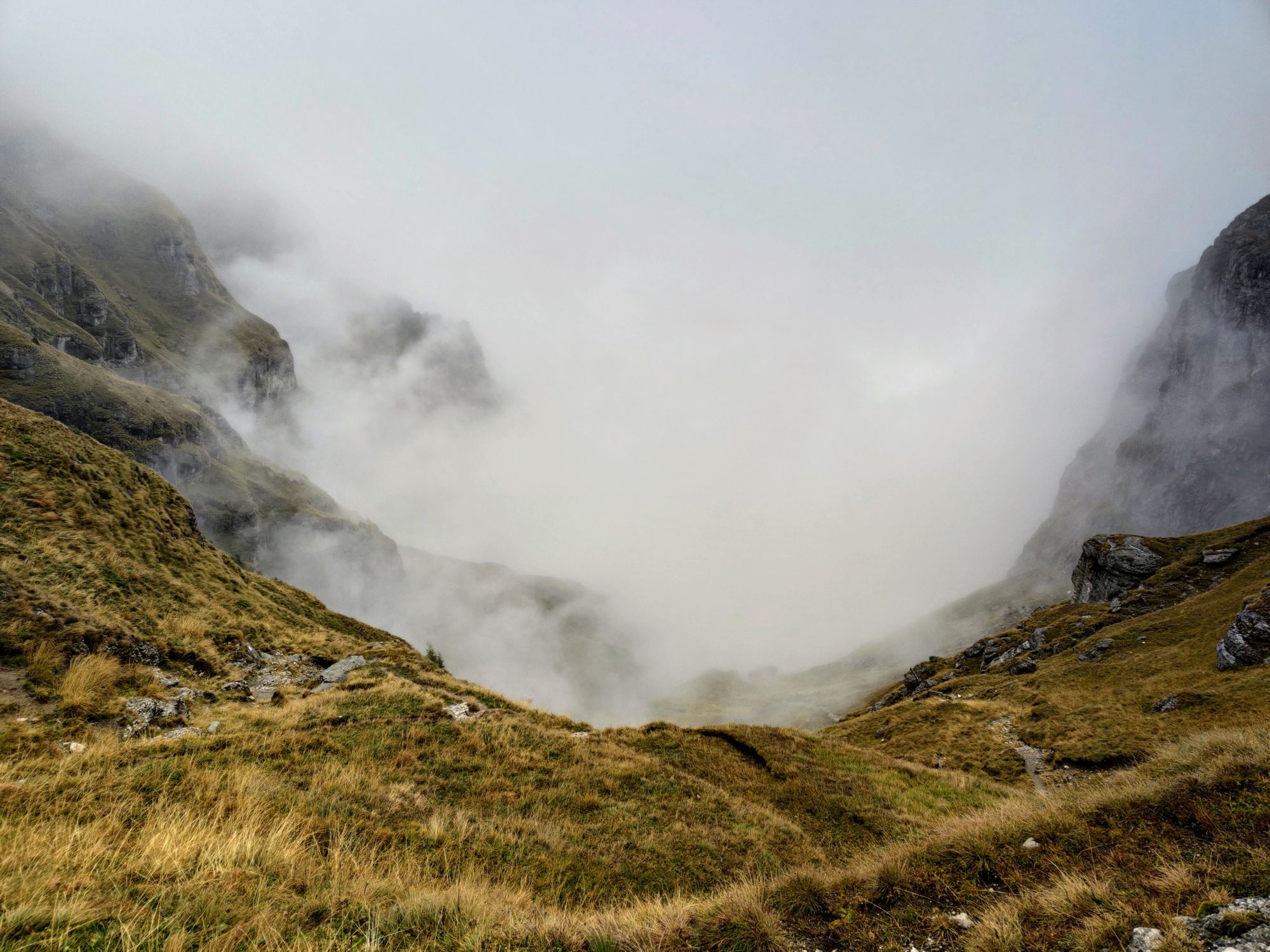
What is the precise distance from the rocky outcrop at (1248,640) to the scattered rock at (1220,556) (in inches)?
1657

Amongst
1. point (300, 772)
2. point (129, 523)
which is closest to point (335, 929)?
point (300, 772)

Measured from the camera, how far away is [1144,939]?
215 inches

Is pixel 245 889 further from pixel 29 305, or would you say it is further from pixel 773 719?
pixel 29 305

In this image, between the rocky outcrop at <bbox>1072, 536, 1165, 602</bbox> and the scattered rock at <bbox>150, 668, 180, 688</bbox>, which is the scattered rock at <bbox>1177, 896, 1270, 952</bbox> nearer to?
the scattered rock at <bbox>150, 668, 180, 688</bbox>

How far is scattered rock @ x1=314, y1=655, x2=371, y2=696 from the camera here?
2383 centimetres

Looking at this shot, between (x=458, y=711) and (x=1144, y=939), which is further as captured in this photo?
(x=458, y=711)

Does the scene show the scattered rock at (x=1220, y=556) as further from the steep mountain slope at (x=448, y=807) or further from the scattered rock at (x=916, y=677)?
the steep mountain slope at (x=448, y=807)

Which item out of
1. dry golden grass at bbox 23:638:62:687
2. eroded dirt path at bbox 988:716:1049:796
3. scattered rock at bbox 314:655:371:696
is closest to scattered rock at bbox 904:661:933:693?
eroded dirt path at bbox 988:716:1049:796

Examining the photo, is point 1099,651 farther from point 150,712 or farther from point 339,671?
point 150,712

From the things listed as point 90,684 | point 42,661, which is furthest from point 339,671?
point 42,661

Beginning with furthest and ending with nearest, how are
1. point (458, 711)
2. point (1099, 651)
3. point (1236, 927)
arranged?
point (1099, 651), point (458, 711), point (1236, 927)

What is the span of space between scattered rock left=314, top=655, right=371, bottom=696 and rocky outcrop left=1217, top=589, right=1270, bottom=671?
52.7 meters

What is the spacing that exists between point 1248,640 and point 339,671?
181ft

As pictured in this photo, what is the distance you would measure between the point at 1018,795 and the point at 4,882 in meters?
28.0
